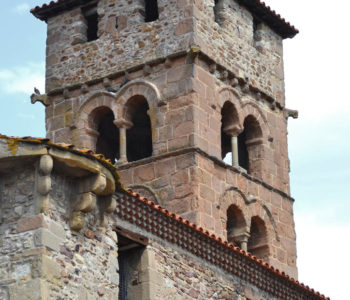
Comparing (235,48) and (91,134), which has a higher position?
(235,48)

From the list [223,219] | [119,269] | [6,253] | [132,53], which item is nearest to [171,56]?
[132,53]

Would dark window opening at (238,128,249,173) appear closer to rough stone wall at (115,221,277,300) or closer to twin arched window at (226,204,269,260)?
twin arched window at (226,204,269,260)

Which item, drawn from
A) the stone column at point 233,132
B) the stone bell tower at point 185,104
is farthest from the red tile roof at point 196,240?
the stone column at point 233,132

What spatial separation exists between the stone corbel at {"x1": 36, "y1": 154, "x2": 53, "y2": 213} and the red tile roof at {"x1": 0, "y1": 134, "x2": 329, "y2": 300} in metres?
0.27

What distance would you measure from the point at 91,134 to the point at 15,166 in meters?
11.8

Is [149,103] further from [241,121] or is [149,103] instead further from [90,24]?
[90,24]

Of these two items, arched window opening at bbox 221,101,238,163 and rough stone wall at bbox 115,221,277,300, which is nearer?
rough stone wall at bbox 115,221,277,300

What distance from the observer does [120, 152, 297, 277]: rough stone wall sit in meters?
29.1

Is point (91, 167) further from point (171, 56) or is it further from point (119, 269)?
point (171, 56)

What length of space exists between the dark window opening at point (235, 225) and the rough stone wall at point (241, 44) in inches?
141

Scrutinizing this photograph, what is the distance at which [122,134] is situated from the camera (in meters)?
30.8

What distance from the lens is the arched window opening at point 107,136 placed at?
31953mm

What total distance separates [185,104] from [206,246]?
7449 mm

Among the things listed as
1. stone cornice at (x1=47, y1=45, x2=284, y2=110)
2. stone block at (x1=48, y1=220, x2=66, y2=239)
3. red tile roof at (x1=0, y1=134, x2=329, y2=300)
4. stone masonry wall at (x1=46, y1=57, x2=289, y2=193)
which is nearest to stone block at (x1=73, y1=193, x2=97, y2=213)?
stone block at (x1=48, y1=220, x2=66, y2=239)
